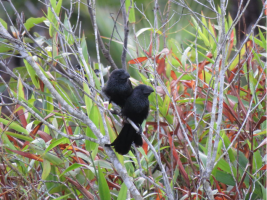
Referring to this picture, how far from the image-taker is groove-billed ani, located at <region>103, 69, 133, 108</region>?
253 cm

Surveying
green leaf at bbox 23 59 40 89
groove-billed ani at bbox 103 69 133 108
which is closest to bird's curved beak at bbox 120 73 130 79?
groove-billed ani at bbox 103 69 133 108

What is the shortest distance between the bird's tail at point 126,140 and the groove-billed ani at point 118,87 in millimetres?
320

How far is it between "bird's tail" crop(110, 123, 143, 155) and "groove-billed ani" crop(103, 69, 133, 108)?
0.32 m

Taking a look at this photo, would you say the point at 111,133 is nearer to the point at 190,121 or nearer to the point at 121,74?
the point at 121,74

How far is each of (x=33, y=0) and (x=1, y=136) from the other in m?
4.74

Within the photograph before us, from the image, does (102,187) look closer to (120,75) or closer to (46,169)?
(46,169)

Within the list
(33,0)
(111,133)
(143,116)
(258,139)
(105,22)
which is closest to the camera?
(111,133)

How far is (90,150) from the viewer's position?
2119mm

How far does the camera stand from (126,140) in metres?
2.16

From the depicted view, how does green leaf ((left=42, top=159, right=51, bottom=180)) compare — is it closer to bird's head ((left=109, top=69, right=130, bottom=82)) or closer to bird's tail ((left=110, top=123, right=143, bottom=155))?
bird's tail ((left=110, top=123, right=143, bottom=155))

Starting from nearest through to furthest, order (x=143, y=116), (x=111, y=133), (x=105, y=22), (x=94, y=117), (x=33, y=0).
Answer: (x=94, y=117) < (x=111, y=133) < (x=143, y=116) < (x=105, y=22) < (x=33, y=0)

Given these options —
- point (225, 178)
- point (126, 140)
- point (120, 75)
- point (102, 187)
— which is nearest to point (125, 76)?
point (120, 75)

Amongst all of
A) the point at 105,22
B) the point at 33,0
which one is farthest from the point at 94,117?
the point at 33,0

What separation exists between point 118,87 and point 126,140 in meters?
0.55
